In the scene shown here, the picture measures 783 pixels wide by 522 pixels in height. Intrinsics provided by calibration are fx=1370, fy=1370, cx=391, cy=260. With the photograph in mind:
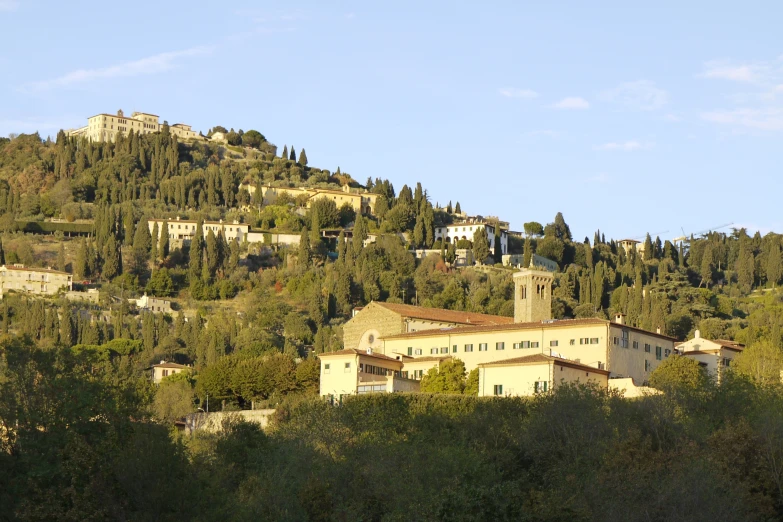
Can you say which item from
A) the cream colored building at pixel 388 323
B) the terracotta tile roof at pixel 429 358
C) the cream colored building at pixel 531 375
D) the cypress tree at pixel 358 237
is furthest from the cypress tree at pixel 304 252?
the cream colored building at pixel 531 375

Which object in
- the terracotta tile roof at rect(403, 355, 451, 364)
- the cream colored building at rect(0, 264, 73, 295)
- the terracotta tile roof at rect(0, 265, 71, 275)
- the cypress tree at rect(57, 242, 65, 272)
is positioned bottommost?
the terracotta tile roof at rect(403, 355, 451, 364)

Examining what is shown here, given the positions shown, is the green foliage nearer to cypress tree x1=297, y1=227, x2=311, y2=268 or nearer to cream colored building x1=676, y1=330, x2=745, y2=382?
cream colored building x1=676, y1=330, x2=745, y2=382

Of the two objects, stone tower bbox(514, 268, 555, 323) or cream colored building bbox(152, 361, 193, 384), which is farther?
cream colored building bbox(152, 361, 193, 384)

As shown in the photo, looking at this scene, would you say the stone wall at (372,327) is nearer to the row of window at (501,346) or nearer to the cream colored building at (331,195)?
the row of window at (501,346)

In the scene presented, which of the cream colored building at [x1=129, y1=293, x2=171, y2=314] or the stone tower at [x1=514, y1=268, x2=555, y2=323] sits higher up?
the stone tower at [x1=514, y1=268, x2=555, y2=323]

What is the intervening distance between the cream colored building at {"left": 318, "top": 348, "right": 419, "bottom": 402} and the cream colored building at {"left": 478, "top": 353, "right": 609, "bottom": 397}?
4107 millimetres

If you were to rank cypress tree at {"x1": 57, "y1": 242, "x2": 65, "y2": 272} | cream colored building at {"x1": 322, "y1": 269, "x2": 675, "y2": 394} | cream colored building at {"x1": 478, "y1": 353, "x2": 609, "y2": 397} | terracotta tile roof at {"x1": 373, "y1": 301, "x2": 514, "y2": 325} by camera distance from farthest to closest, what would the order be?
1. cypress tree at {"x1": 57, "y1": 242, "x2": 65, "y2": 272}
2. terracotta tile roof at {"x1": 373, "y1": 301, "x2": 514, "y2": 325}
3. cream colored building at {"x1": 322, "y1": 269, "x2": 675, "y2": 394}
4. cream colored building at {"x1": 478, "y1": 353, "x2": 609, "y2": 397}

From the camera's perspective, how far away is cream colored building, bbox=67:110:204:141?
15188 centimetres

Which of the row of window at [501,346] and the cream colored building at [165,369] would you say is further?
the cream colored building at [165,369]

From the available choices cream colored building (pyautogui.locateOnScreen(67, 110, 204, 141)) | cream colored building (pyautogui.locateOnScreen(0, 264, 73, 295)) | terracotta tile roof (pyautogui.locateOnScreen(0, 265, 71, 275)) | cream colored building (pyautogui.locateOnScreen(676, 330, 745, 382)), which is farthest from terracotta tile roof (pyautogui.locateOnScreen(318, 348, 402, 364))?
cream colored building (pyautogui.locateOnScreen(67, 110, 204, 141))

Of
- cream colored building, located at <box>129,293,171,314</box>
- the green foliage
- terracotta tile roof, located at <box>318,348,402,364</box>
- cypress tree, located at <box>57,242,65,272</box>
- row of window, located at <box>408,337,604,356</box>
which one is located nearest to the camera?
the green foliage

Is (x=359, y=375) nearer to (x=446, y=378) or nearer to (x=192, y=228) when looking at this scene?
(x=446, y=378)

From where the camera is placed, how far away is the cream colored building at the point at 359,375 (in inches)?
2362

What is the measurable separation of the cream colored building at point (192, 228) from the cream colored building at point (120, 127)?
101ft
